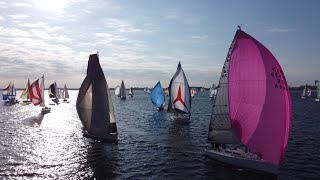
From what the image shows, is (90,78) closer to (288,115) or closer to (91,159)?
(91,159)

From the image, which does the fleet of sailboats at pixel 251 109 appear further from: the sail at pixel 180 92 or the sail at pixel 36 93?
the sail at pixel 36 93

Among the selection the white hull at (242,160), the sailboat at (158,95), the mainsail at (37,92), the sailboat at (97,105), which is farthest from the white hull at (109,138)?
the mainsail at (37,92)

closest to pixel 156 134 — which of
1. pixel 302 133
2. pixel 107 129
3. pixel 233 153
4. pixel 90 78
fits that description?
pixel 107 129

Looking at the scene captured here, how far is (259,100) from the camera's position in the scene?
2739cm

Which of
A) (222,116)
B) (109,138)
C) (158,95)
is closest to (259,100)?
(222,116)

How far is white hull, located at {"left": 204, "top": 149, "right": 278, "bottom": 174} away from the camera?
27859 mm

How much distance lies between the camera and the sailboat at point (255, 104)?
26.6 m

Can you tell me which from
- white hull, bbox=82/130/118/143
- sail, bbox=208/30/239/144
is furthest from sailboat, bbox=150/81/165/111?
sail, bbox=208/30/239/144

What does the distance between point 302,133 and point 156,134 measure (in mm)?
25553

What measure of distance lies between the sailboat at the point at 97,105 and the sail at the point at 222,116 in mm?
15060

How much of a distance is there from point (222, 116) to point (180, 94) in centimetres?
2986

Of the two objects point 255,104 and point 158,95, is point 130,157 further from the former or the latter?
point 158,95

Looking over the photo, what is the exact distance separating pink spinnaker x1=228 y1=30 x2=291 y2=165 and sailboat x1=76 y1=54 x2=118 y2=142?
18.7 m

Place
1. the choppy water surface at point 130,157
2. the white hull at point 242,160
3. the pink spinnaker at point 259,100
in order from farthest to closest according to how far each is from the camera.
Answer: the choppy water surface at point 130,157 < the white hull at point 242,160 < the pink spinnaker at point 259,100
